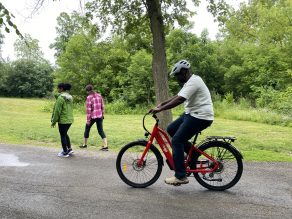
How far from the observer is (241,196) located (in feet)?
19.2

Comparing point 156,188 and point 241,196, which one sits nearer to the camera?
point 241,196

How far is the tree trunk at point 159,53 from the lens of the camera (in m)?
10.6

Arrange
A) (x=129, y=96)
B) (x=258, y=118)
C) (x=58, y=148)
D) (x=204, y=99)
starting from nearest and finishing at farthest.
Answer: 1. (x=204, y=99)
2. (x=58, y=148)
3. (x=258, y=118)
4. (x=129, y=96)

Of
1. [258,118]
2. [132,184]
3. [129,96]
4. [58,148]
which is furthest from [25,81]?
[132,184]

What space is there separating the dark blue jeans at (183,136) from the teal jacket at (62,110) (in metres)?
3.82

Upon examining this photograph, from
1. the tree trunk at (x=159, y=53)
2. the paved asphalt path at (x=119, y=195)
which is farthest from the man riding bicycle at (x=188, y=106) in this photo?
the tree trunk at (x=159, y=53)

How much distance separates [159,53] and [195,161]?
5202 mm

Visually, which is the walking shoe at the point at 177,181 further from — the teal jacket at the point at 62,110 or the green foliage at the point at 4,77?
the green foliage at the point at 4,77

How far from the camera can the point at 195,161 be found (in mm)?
6176

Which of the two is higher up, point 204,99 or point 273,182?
point 204,99

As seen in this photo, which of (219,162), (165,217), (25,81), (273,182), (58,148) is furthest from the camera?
(25,81)

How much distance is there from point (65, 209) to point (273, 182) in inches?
142

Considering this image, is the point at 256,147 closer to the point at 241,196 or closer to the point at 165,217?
the point at 241,196

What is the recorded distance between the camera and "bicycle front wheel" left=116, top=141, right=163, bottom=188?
20.8ft
